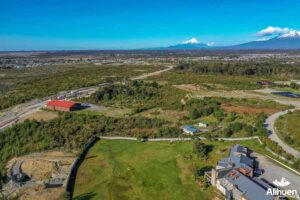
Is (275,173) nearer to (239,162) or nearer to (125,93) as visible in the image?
(239,162)

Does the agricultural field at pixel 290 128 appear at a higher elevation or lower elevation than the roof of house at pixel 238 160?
lower

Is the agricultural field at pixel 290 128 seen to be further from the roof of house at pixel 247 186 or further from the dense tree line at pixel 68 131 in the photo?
the dense tree line at pixel 68 131

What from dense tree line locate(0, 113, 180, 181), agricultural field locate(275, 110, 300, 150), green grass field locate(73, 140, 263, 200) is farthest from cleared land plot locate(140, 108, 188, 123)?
agricultural field locate(275, 110, 300, 150)

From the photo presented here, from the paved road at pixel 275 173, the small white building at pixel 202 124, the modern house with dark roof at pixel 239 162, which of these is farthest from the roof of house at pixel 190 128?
the paved road at pixel 275 173

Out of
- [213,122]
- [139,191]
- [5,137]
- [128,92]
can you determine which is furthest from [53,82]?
[139,191]

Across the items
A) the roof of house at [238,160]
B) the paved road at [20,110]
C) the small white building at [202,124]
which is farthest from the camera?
the paved road at [20,110]

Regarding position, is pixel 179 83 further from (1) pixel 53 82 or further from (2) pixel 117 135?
(2) pixel 117 135

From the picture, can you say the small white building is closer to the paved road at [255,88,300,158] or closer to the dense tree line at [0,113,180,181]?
the dense tree line at [0,113,180,181]
